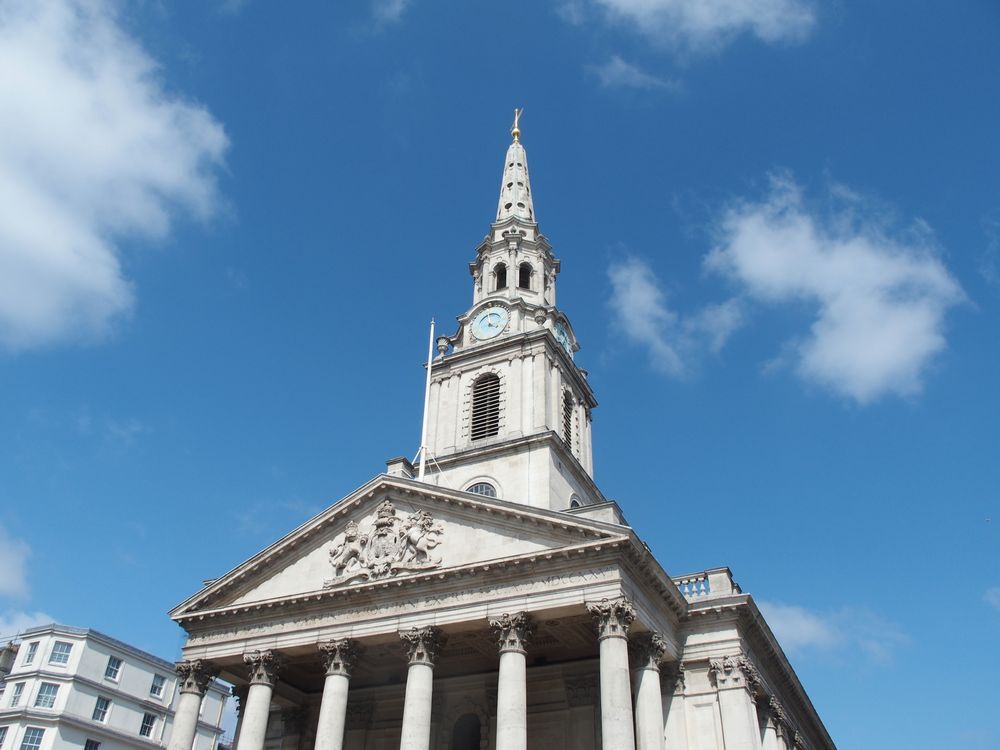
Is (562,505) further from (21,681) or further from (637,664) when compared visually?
(21,681)

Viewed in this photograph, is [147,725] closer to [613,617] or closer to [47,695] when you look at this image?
[47,695]

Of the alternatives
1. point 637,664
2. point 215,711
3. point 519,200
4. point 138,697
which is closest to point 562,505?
point 637,664

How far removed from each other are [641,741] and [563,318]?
970 inches

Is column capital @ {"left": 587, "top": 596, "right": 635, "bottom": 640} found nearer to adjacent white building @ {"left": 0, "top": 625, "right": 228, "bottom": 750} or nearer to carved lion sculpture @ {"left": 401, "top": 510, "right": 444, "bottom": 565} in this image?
carved lion sculpture @ {"left": 401, "top": 510, "right": 444, "bottom": 565}

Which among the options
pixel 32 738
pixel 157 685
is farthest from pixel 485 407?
pixel 32 738

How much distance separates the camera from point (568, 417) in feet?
142

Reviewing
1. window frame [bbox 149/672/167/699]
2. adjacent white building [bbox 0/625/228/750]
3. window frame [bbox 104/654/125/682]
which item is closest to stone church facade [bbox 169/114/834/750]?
adjacent white building [bbox 0/625/228/750]

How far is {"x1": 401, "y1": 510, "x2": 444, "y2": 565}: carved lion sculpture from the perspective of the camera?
96.4ft

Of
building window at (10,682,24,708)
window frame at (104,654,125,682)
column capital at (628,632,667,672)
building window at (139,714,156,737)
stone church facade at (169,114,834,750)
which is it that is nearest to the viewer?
stone church facade at (169,114,834,750)

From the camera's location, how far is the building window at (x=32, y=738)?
4712cm

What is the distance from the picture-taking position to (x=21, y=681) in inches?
1946

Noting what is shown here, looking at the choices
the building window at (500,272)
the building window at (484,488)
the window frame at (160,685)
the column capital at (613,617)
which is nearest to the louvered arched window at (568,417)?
the building window at (484,488)

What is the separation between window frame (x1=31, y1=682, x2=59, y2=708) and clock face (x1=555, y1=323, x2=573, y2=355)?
109ft

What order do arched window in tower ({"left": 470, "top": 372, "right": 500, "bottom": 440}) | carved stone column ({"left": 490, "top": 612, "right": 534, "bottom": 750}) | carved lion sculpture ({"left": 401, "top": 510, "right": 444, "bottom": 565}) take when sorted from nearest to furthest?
1. carved stone column ({"left": 490, "top": 612, "right": 534, "bottom": 750})
2. carved lion sculpture ({"left": 401, "top": 510, "right": 444, "bottom": 565})
3. arched window in tower ({"left": 470, "top": 372, "right": 500, "bottom": 440})
